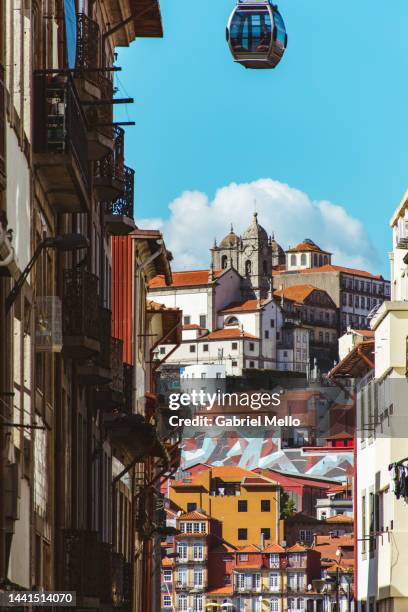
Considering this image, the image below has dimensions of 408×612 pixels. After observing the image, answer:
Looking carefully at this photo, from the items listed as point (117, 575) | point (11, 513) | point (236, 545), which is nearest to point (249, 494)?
point (236, 545)

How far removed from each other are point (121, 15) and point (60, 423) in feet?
39.1

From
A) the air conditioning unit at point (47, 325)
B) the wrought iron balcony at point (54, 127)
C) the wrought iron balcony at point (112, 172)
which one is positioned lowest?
the air conditioning unit at point (47, 325)

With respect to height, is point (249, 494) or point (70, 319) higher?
point (249, 494)

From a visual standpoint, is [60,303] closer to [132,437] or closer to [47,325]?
[47,325]

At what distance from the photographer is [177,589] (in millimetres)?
181750

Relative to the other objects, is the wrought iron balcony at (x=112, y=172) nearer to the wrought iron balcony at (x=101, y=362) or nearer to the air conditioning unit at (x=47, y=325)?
the wrought iron balcony at (x=101, y=362)

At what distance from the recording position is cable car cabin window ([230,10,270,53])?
33.1 m

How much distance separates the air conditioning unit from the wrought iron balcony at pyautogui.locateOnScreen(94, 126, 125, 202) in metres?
7.97

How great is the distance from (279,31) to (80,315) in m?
11.9

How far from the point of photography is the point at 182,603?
180375 millimetres

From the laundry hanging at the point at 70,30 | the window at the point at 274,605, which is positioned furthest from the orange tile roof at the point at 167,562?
the laundry hanging at the point at 70,30

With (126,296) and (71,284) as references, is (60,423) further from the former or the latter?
(126,296)

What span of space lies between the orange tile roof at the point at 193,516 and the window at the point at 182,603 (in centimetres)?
725

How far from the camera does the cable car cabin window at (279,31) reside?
111ft
